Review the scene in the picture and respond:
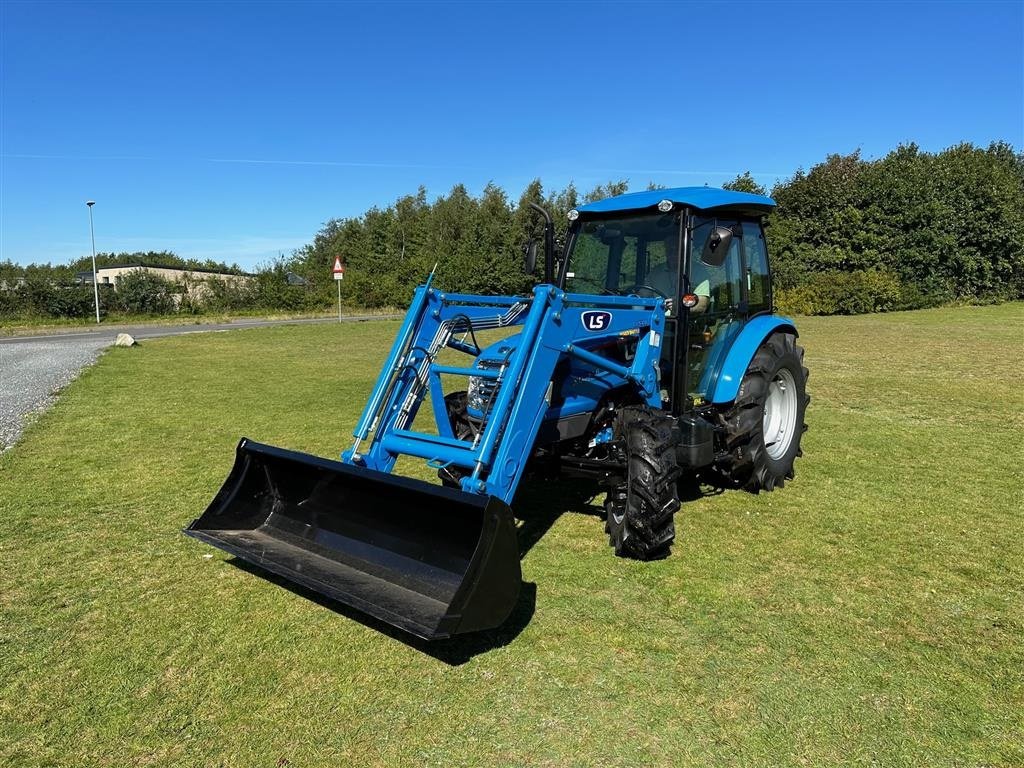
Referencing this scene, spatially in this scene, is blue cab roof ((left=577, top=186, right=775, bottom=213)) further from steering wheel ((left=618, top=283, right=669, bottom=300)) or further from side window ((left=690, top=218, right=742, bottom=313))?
steering wheel ((left=618, top=283, right=669, bottom=300))

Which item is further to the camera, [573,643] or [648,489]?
[648,489]

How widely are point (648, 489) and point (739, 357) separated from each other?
1.89m

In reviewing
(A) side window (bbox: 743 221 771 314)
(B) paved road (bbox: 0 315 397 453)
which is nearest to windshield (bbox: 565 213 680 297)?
(A) side window (bbox: 743 221 771 314)

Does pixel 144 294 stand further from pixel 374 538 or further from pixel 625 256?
pixel 374 538

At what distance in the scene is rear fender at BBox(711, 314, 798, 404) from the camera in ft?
18.2

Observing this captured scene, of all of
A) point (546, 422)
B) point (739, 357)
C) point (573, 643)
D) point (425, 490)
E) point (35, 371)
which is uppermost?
point (739, 357)

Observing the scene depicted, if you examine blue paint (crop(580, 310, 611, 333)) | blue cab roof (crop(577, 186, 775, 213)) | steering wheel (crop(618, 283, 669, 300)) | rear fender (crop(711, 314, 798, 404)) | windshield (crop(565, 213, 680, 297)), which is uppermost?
blue cab roof (crop(577, 186, 775, 213))

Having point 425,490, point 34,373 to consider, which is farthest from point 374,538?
point 34,373

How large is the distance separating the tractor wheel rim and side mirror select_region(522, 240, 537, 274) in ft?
8.22

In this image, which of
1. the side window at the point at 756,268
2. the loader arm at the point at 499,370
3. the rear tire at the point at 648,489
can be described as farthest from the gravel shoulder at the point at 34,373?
the side window at the point at 756,268

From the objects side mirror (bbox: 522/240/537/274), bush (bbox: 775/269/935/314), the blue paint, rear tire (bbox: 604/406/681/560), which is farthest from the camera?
bush (bbox: 775/269/935/314)

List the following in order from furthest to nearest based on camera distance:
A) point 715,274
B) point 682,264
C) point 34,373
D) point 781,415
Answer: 1. point 34,373
2. point 781,415
3. point 715,274
4. point 682,264

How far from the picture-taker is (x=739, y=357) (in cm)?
568

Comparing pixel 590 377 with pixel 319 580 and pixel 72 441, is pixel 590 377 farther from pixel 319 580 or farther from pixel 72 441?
pixel 72 441
